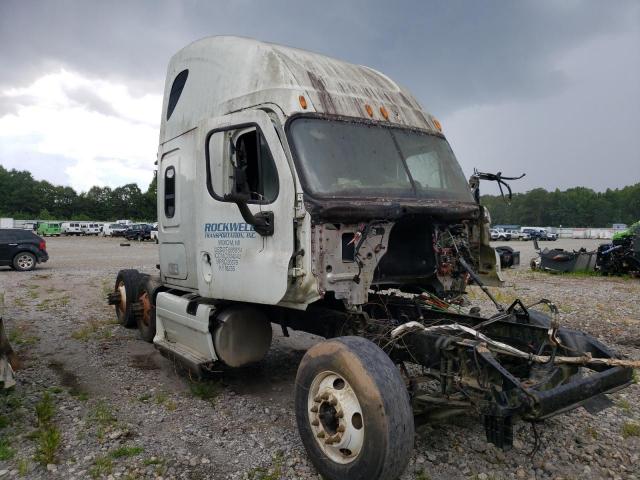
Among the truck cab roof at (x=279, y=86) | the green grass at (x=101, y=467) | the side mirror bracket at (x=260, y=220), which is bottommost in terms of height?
the green grass at (x=101, y=467)

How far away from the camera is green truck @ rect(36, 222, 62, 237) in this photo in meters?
57.9

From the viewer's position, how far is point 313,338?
8.34m

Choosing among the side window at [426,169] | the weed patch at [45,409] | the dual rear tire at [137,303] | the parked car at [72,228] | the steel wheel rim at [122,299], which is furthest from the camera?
the parked car at [72,228]

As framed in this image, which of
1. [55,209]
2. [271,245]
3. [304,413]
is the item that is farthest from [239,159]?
[55,209]

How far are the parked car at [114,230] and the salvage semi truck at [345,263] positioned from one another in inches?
2040

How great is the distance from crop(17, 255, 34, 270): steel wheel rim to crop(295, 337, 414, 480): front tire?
1936cm

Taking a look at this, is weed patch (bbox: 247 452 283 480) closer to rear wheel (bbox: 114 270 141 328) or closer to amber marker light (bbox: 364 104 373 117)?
amber marker light (bbox: 364 104 373 117)

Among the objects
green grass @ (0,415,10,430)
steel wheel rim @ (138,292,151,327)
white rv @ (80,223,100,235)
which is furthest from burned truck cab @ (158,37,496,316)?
white rv @ (80,223,100,235)

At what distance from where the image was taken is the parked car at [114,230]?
55969 mm

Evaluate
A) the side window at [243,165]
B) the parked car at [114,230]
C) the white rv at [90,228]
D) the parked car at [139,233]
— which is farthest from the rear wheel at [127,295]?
the white rv at [90,228]

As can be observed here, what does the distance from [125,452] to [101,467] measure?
25cm

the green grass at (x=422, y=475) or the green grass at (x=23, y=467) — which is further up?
the green grass at (x=23, y=467)

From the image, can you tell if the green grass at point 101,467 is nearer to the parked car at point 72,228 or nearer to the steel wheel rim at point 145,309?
the steel wheel rim at point 145,309

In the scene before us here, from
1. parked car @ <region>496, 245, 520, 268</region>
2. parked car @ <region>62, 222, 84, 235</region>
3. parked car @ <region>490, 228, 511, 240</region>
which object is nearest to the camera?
parked car @ <region>496, 245, 520, 268</region>
